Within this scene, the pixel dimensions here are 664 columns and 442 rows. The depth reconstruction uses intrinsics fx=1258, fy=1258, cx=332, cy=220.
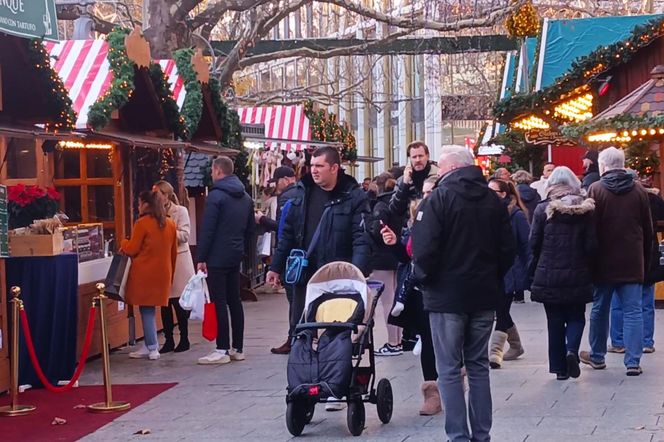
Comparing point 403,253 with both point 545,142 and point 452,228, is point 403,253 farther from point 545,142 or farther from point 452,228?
point 545,142

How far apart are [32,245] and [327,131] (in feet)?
56.7

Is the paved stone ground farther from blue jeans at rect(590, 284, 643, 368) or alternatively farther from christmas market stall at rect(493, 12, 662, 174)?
christmas market stall at rect(493, 12, 662, 174)

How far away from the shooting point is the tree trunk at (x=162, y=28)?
1897cm

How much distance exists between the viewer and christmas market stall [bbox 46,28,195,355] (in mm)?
12734

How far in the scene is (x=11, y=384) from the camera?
9.79m

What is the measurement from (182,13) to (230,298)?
822cm

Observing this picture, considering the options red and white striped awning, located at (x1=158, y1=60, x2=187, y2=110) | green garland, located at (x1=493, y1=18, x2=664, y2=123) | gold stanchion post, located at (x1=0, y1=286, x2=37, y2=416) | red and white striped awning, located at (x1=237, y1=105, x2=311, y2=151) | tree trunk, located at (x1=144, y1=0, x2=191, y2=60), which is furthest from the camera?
red and white striped awning, located at (x1=237, y1=105, x2=311, y2=151)

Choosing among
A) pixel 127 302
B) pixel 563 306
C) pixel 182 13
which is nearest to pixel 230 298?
pixel 127 302

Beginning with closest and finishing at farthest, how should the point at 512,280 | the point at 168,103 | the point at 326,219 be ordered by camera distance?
the point at 326,219, the point at 512,280, the point at 168,103

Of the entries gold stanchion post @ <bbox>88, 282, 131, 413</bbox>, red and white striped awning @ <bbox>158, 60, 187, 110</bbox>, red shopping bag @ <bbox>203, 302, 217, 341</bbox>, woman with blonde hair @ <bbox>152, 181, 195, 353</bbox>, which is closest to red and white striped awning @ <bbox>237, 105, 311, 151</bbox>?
red and white striped awning @ <bbox>158, 60, 187, 110</bbox>

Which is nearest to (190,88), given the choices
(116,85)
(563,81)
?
(116,85)

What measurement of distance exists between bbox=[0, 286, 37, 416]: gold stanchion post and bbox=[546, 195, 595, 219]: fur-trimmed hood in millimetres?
4232

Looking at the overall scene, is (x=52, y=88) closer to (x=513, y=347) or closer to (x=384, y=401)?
(x=384, y=401)

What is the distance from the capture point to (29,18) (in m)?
9.99
